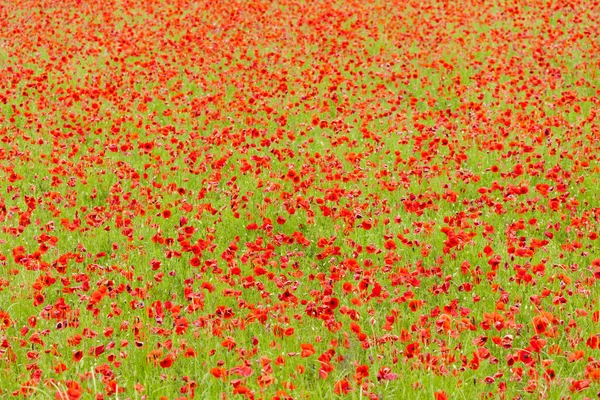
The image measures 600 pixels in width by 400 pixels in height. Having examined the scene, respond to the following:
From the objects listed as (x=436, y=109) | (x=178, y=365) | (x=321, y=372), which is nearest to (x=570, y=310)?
(x=321, y=372)

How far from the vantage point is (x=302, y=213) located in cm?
777

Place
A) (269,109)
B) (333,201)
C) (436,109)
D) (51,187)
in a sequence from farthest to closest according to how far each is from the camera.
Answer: (436,109) < (269,109) < (51,187) < (333,201)

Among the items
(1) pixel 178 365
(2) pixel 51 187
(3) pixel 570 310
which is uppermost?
(3) pixel 570 310

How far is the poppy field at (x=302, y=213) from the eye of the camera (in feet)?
15.5

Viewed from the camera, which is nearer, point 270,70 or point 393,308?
point 393,308

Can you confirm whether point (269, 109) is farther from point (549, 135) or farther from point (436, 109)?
point (549, 135)

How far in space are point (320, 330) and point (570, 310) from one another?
1.88 metres

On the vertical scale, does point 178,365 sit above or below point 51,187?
above

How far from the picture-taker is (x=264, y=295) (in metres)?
5.82

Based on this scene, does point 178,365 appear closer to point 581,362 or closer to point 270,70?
point 581,362

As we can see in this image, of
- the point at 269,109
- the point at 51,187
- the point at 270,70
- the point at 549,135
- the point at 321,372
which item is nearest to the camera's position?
the point at 321,372

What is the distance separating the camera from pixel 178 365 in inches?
191

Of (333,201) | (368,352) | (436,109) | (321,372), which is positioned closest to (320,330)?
(368,352)

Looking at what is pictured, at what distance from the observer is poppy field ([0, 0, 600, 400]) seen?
4.72 meters
